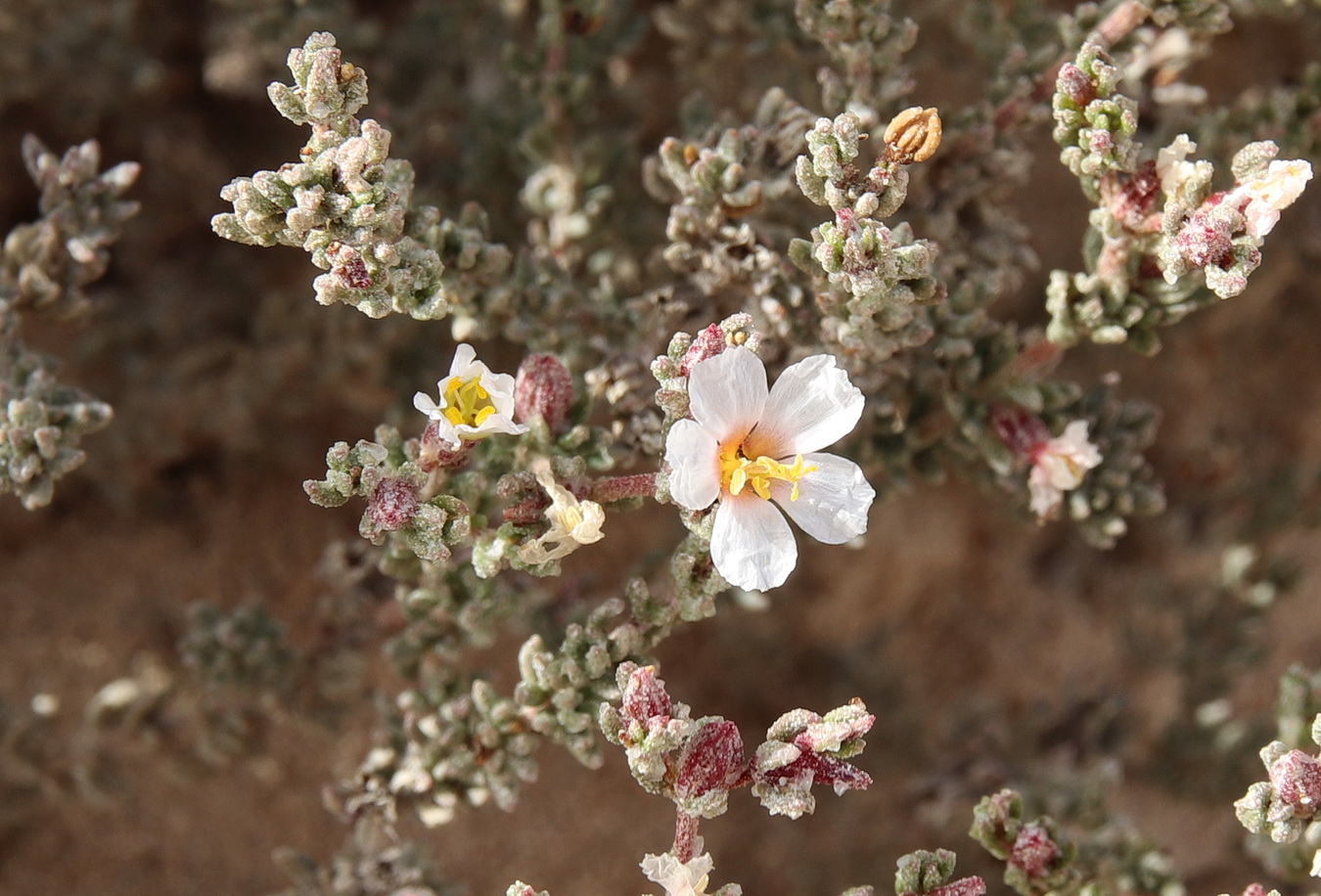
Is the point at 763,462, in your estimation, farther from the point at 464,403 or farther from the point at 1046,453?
the point at 1046,453

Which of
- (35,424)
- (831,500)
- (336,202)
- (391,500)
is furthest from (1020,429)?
(35,424)

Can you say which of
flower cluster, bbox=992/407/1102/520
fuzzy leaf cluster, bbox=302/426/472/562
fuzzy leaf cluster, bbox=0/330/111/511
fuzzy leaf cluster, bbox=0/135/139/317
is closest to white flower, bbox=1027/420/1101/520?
flower cluster, bbox=992/407/1102/520

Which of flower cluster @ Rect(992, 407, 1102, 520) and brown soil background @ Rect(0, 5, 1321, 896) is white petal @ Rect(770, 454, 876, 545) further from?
brown soil background @ Rect(0, 5, 1321, 896)

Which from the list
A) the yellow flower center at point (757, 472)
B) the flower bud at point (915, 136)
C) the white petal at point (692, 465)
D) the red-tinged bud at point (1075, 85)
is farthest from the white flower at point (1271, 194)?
the white petal at point (692, 465)

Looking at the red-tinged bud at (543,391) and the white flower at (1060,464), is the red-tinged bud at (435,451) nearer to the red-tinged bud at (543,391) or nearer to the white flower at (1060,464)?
the red-tinged bud at (543,391)

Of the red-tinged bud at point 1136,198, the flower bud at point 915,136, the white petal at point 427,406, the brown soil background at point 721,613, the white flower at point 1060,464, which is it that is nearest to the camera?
the white petal at point 427,406
